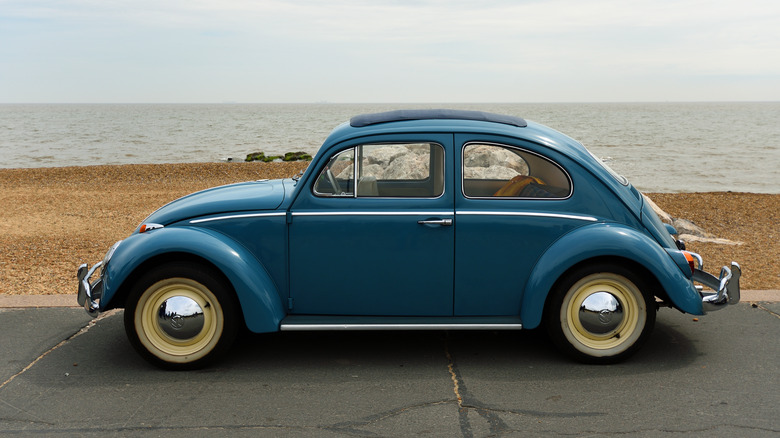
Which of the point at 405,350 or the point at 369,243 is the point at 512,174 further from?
the point at 405,350

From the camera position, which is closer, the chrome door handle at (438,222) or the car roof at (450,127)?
the chrome door handle at (438,222)

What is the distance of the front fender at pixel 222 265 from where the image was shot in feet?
13.8

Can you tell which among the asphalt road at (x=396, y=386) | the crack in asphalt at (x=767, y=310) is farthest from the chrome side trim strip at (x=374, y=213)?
the crack in asphalt at (x=767, y=310)

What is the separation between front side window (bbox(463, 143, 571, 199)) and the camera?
4402 mm

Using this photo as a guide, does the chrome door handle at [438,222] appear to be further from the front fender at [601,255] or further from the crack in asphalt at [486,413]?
the crack in asphalt at [486,413]

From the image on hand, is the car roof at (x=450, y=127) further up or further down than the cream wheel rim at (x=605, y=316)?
further up

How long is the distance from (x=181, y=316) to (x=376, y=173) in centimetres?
158

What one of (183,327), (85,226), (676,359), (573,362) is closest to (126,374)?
(183,327)

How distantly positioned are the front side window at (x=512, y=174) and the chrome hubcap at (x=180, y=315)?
6.24 ft

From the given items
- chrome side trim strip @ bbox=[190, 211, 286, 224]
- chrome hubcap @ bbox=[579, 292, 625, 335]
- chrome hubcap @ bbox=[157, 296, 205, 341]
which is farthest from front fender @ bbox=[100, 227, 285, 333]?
chrome hubcap @ bbox=[579, 292, 625, 335]

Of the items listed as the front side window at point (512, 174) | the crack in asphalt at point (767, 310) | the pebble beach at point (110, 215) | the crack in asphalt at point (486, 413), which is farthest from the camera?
the pebble beach at point (110, 215)

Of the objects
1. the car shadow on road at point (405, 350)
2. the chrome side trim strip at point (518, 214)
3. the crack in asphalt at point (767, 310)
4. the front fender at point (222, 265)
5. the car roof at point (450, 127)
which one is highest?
the car roof at point (450, 127)

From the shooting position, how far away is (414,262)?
4312 mm

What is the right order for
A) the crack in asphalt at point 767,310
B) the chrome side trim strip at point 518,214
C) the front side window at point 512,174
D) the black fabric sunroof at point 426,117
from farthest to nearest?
the crack in asphalt at point 767,310
the black fabric sunroof at point 426,117
the front side window at point 512,174
the chrome side trim strip at point 518,214
